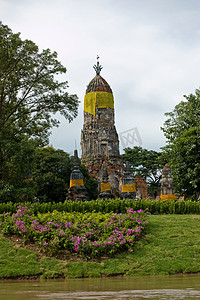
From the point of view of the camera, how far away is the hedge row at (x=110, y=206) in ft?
46.4

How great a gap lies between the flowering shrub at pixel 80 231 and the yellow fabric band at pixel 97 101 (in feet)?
97.4

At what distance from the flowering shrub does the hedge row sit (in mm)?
1305

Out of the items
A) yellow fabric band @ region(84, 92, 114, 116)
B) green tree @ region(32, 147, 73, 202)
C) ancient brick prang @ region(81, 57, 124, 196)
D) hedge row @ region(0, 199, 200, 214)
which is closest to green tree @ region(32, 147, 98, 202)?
green tree @ region(32, 147, 73, 202)

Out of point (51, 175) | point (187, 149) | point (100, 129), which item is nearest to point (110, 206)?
point (187, 149)

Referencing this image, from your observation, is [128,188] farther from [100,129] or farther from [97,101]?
[97,101]

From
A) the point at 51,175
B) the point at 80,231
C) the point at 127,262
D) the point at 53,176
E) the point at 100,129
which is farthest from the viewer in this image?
the point at 100,129

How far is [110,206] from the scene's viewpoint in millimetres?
14781

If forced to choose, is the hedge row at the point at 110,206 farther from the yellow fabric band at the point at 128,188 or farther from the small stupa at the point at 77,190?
the yellow fabric band at the point at 128,188

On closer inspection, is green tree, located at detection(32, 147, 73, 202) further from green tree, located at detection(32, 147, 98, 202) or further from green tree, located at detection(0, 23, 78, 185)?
green tree, located at detection(0, 23, 78, 185)

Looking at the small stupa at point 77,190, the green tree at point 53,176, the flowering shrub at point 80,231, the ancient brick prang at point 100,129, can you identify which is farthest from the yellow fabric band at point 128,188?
the ancient brick prang at point 100,129

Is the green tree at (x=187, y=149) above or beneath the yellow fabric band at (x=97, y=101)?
beneath

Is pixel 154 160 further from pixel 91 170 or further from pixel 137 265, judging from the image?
pixel 137 265

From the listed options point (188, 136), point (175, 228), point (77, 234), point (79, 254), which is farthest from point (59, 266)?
point (188, 136)

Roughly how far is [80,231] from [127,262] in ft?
5.98
